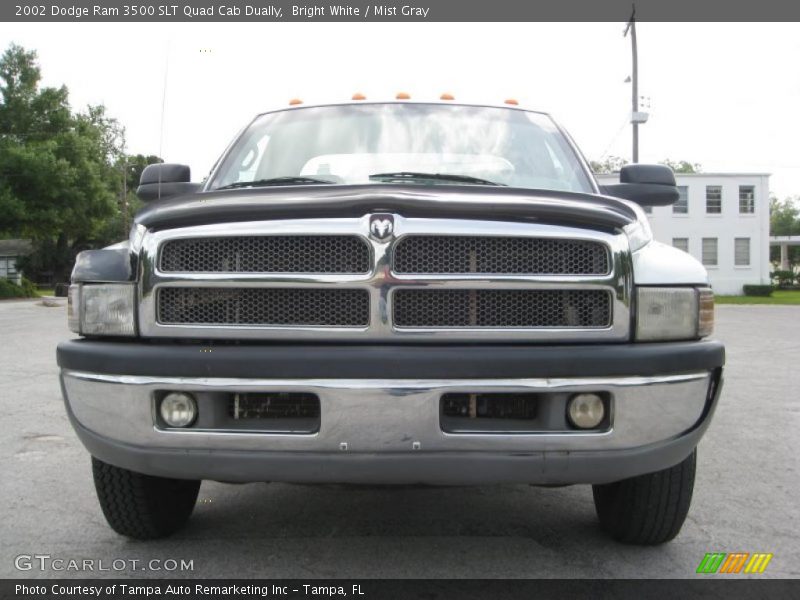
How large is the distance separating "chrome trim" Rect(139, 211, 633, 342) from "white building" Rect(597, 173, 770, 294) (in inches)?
1759

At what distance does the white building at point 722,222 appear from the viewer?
44.8 meters

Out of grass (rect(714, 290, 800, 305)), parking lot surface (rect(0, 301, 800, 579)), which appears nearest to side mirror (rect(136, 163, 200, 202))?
parking lot surface (rect(0, 301, 800, 579))

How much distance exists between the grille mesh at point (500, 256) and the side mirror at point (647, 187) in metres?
1.16

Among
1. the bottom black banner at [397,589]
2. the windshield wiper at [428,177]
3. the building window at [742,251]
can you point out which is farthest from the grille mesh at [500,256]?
the building window at [742,251]

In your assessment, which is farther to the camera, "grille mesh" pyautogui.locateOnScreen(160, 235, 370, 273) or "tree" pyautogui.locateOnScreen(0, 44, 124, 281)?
"tree" pyautogui.locateOnScreen(0, 44, 124, 281)

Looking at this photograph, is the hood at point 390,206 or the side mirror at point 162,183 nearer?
the hood at point 390,206

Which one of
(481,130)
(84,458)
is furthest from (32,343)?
(481,130)

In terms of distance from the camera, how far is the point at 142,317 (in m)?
2.60

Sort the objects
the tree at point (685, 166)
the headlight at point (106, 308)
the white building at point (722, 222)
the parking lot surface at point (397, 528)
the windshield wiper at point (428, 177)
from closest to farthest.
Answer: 1. the headlight at point (106, 308)
2. the parking lot surface at point (397, 528)
3. the windshield wiper at point (428, 177)
4. the white building at point (722, 222)
5. the tree at point (685, 166)

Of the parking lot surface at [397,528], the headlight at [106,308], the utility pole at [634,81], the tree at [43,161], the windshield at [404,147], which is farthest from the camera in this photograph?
the tree at [43,161]

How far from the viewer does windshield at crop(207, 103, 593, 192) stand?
3613 mm

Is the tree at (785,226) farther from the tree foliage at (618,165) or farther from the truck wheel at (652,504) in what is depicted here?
the truck wheel at (652,504)

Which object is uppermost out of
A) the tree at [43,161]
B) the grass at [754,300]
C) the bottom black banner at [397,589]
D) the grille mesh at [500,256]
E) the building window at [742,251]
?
the tree at [43,161]

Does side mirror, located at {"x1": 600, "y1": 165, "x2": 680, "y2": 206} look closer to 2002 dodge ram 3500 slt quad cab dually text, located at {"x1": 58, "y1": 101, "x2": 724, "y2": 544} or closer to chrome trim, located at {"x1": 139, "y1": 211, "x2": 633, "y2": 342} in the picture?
2002 dodge ram 3500 slt quad cab dually text, located at {"x1": 58, "y1": 101, "x2": 724, "y2": 544}
